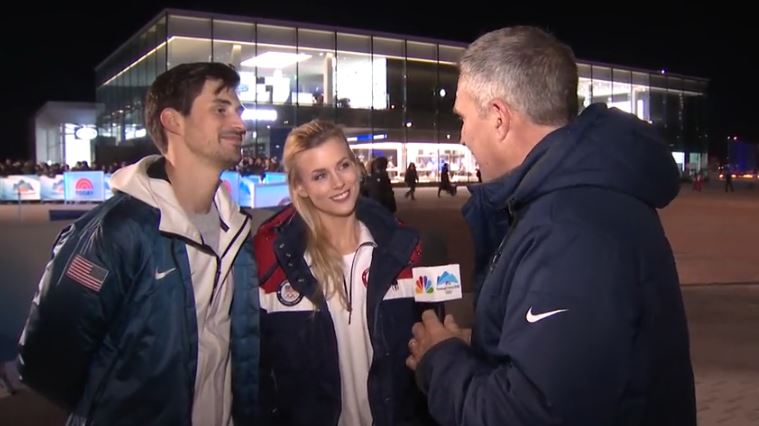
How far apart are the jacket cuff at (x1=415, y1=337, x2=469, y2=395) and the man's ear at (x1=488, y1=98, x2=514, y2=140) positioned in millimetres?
518

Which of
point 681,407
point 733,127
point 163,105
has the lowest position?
point 681,407

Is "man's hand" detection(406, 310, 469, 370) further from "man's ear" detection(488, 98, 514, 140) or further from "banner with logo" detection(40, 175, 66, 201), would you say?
"banner with logo" detection(40, 175, 66, 201)

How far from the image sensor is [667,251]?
4.58ft

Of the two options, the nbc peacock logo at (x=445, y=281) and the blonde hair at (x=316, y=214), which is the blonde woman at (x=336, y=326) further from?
the nbc peacock logo at (x=445, y=281)

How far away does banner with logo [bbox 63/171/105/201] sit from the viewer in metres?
22.0

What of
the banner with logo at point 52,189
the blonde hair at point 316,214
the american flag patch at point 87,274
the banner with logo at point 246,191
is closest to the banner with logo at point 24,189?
the banner with logo at point 52,189

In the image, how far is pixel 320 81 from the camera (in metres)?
32.0

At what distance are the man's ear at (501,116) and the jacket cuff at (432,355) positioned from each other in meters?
0.52

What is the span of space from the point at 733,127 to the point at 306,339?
125 metres

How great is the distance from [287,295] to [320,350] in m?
0.25

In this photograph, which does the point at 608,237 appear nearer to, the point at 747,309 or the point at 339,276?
the point at 339,276

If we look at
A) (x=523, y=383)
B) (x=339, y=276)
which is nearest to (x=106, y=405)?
(x=339, y=276)

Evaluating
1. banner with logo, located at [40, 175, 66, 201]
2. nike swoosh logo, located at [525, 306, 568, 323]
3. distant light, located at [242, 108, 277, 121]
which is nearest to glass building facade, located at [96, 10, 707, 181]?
distant light, located at [242, 108, 277, 121]

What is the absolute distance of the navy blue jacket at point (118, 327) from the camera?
1.97m
